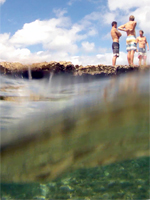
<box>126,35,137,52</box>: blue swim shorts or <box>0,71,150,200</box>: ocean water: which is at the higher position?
<box>126,35,137,52</box>: blue swim shorts

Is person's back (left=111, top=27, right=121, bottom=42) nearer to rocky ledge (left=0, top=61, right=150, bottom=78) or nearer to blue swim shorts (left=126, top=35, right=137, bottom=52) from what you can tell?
blue swim shorts (left=126, top=35, right=137, bottom=52)

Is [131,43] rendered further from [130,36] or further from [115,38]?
[115,38]

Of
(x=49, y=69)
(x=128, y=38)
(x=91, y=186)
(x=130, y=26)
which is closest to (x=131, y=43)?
(x=128, y=38)

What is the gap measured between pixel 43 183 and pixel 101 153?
1.20m

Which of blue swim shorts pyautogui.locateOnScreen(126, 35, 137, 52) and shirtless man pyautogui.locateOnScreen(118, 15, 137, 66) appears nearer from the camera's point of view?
shirtless man pyautogui.locateOnScreen(118, 15, 137, 66)

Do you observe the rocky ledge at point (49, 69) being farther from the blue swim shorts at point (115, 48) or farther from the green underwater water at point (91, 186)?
the green underwater water at point (91, 186)

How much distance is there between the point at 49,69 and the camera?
3.96 meters

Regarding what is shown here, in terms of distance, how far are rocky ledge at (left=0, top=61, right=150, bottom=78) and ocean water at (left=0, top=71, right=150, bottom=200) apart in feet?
0.38

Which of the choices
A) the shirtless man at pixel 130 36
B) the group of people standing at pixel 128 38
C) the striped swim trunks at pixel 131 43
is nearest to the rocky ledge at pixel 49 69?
the group of people standing at pixel 128 38

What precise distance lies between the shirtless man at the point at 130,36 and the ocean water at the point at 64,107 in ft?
6.23

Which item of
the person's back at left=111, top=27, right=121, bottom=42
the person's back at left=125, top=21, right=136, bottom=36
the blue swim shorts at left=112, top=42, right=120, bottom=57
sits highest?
the person's back at left=125, top=21, right=136, bottom=36

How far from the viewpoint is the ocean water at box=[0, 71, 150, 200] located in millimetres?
3721

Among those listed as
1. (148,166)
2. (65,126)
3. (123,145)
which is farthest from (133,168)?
(65,126)

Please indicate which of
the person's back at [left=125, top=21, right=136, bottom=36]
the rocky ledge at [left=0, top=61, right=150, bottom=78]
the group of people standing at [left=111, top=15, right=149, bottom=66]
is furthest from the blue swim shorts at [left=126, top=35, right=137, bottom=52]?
the rocky ledge at [left=0, top=61, right=150, bottom=78]
